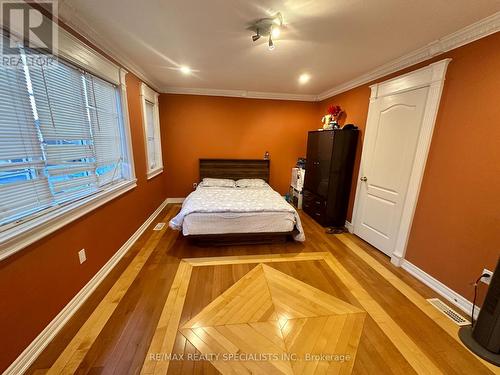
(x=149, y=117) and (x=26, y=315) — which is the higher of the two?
(x=149, y=117)

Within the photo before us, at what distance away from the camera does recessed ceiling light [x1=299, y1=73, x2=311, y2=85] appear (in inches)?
122

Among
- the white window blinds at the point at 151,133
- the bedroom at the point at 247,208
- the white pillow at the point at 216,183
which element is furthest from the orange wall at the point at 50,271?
the white pillow at the point at 216,183

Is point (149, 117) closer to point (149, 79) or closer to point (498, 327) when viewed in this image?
point (149, 79)

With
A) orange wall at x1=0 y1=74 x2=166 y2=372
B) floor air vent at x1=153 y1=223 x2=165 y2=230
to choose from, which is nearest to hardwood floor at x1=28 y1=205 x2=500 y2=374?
orange wall at x1=0 y1=74 x2=166 y2=372

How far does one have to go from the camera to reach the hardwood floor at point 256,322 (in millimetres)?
1302

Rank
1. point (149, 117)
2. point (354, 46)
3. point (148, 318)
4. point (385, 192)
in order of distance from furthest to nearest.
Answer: point (149, 117) < point (385, 192) < point (354, 46) < point (148, 318)

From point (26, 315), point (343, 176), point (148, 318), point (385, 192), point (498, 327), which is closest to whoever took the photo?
point (26, 315)

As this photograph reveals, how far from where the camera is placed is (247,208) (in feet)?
8.84

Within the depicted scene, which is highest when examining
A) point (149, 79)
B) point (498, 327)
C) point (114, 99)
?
point (149, 79)

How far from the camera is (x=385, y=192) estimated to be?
2.63 m

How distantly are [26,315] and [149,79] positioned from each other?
11.0 feet

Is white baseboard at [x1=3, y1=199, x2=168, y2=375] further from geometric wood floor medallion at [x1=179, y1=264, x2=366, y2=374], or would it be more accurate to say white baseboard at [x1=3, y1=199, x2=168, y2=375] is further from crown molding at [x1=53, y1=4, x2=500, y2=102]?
crown molding at [x1=53, y1=4, x2=500, y2=102]

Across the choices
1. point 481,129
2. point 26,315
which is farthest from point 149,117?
point 481,129

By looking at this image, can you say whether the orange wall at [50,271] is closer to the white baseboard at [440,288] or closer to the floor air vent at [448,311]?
the floor air vent at [448,311]
